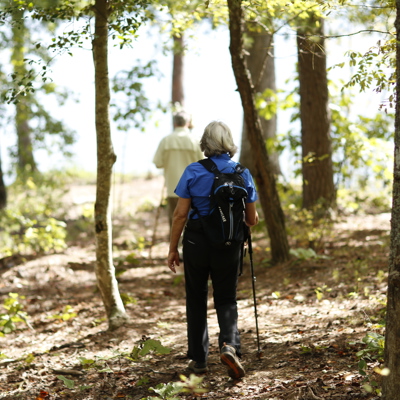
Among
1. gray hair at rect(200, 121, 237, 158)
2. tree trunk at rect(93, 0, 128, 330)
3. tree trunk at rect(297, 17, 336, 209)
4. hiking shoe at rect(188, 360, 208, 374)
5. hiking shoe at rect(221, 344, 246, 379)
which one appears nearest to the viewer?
hiking shoe at rect(221, 344, 246, 379)

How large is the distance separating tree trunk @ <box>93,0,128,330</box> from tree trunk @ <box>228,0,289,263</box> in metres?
1.88

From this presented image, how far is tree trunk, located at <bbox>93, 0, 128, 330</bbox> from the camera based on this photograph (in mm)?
5133

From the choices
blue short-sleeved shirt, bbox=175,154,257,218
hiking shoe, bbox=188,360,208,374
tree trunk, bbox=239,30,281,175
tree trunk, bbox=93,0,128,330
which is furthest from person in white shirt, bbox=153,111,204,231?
hiking shoe, bbox=188,360,208,374

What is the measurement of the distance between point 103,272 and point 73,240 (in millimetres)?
6533

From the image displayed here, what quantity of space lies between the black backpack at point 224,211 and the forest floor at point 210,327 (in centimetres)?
111

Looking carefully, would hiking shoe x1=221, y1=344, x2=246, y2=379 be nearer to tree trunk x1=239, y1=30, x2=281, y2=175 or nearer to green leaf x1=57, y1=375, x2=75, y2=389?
green leaf x1=57, y1=375, x2=75, y2=389

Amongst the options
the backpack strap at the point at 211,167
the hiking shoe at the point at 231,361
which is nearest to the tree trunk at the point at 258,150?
the backpack strap at the point at 211,167

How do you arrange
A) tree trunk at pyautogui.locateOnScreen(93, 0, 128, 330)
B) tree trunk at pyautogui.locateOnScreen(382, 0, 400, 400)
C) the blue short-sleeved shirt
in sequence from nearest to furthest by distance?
1. tree trunk at pyautogui.locateOnScreen(382, 0, 400, 400)
2. the blue short-sleeved shirt
3. tree trunk at pyautogui.locateOnScreen(93, 0, 128, 330)

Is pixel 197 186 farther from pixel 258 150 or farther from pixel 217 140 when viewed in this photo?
pixel 258 150

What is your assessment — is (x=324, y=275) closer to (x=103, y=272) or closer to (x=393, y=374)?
(x=103, y=272)

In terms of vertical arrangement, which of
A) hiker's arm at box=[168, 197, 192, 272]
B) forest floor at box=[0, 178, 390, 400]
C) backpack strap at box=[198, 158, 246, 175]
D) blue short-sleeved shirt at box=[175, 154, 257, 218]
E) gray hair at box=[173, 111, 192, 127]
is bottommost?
→ forest floor at box=[0, 178, 390, 400]

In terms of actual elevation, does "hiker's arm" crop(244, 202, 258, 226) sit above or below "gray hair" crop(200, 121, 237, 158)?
below

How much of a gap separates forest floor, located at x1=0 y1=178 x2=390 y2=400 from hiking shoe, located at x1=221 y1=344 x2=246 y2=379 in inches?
3.3

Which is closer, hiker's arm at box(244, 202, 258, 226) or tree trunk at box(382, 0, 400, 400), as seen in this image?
tree trunk at box(382, 0, 400, 400)
